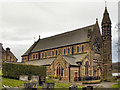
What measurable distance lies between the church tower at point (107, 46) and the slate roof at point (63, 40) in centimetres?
518

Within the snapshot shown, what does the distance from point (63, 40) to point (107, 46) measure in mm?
15737

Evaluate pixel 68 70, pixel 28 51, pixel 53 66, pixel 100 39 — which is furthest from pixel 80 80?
pixel 28 51

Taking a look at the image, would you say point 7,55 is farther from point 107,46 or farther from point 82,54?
point 107,46

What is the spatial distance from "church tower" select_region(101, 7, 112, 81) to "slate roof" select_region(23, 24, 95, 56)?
17.0ft

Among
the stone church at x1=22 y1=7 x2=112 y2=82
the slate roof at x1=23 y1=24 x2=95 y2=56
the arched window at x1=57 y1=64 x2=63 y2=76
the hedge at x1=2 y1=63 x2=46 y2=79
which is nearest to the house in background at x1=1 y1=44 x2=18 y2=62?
the slate roof at x1=23 y1=24 x2=95 y2=56

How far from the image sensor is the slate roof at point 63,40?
Result: 6006 centimetres

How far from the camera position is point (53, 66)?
53125 mm

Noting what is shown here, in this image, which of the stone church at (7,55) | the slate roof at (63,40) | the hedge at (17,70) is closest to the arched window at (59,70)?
the hedge at (17,70)

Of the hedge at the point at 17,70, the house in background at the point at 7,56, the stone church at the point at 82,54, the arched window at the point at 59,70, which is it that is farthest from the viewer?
the house in background at the point at 7,56

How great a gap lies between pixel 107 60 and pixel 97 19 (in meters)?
14.0

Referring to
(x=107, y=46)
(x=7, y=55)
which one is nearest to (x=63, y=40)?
(x=107, y=46)

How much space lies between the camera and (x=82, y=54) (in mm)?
56000

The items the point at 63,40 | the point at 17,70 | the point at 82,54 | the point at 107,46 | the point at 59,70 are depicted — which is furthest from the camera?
the point at 63,40

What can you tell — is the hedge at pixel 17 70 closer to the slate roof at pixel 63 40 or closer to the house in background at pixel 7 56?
the slate roof at pixel 63 40
